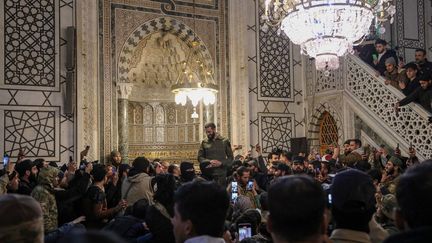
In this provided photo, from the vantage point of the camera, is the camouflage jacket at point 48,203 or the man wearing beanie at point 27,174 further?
the man wearing beanie at point 27,174

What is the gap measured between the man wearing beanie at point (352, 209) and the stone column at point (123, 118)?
33.5 ft

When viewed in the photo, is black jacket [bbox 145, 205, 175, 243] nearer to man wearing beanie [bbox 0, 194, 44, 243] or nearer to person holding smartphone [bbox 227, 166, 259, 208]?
man wearing beanie [bbox 0, 194, 44, 243]

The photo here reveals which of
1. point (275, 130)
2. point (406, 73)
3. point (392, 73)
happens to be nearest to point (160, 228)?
point (406, 73)

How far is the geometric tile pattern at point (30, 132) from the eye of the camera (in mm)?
10695

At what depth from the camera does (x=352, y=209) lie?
2.22 m

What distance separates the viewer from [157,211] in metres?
3.72

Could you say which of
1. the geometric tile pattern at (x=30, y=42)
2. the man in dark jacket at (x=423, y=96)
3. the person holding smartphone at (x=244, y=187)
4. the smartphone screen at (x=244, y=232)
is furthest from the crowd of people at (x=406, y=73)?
the smartphone screen at (x=244, y=232)

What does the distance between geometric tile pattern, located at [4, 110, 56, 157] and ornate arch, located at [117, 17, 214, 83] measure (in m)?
1.96

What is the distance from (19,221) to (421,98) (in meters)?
9.70

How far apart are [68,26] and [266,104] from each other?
5.09 metres

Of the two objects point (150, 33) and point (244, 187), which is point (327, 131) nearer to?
point (150, 33)

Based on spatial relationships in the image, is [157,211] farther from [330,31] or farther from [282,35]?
[282,35]

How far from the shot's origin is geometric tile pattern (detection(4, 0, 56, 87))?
10945 mm

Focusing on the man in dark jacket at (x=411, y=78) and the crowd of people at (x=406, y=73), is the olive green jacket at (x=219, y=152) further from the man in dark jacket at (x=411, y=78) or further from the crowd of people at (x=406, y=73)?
the man in dark jacket at (x=411, y=78)
